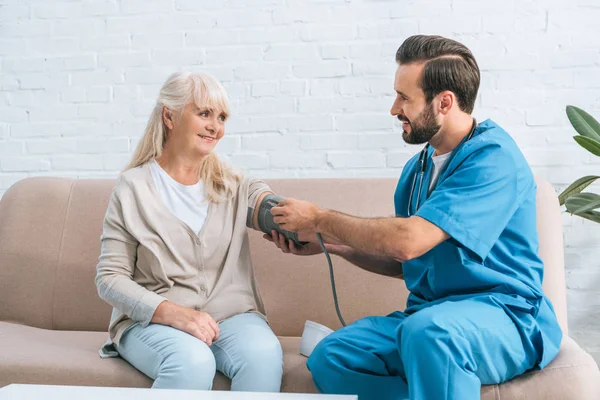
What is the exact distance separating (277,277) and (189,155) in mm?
500

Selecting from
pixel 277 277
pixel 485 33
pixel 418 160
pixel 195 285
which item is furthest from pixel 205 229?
pixel 485 33

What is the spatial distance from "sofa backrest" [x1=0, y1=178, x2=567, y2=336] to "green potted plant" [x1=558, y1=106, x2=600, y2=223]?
0.09 m

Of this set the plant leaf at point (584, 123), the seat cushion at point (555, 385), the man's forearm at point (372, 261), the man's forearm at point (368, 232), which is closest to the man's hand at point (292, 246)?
the man's forearm at point (372, 261)

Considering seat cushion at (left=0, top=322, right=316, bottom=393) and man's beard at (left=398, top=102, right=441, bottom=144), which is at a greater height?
man's beard at (left=398, top=102, right=441, bottom=144)

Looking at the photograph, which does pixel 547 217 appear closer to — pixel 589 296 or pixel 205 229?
pixel 589 296

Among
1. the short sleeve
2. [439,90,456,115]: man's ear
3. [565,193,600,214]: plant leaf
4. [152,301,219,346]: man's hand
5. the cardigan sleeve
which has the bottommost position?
[152,301,219,346]: man's hand

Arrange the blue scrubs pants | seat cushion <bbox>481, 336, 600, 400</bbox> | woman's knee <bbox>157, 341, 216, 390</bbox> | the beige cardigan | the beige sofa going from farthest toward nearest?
the beige sofa, the beige cardigan, woman's knee <bbox>157, 341, 216, 390</bbox>, seat cushion <bbox>481, 336, 600, 400</bbox>, the blue scrubs pants

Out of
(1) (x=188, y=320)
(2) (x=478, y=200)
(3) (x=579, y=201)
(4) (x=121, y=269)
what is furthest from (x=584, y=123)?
(4) (x=121, y=269)

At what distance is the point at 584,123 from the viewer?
2363 millimetres

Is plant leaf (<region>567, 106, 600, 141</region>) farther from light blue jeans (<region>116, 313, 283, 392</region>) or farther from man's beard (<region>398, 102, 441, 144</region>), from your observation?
light blue jeans (<region>116, 313, 283, 392</region>)

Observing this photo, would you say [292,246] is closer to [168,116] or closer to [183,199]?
[183,199]

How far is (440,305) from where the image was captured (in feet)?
5.30

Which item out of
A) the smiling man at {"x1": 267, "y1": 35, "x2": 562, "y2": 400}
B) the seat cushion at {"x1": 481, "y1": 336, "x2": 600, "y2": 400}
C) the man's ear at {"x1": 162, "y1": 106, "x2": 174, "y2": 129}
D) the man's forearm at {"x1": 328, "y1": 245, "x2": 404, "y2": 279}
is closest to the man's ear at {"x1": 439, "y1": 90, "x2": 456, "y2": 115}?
the smiling man at {"x1": 267, "y1": 35, "x2": 562, "y2": 400}

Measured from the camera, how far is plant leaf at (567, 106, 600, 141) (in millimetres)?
2336
